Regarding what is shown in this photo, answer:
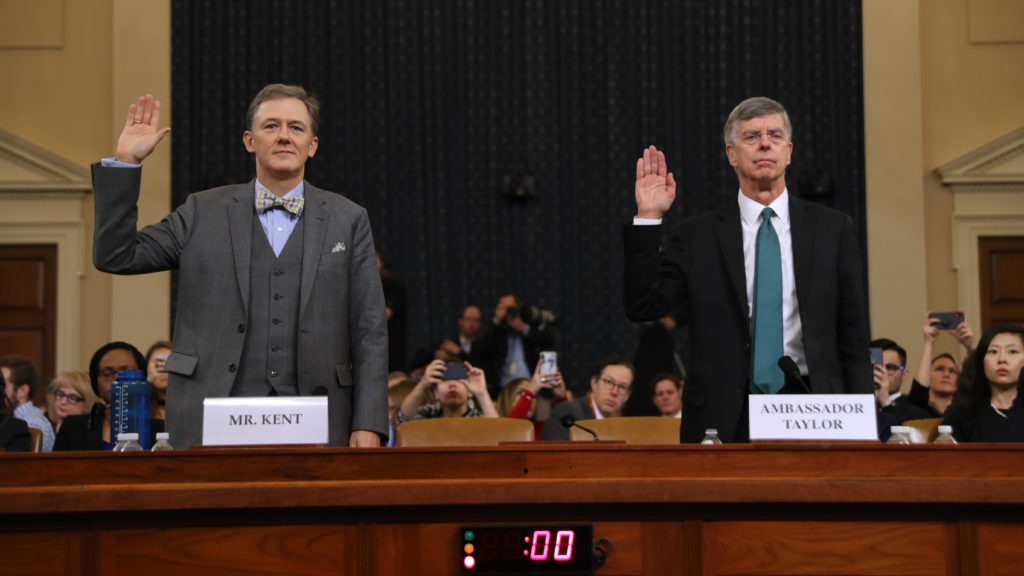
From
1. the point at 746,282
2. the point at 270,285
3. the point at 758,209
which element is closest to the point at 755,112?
the point at 758,209

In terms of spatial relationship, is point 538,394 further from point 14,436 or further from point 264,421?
point 264,421

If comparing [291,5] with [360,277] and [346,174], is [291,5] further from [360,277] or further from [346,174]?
[360,277]

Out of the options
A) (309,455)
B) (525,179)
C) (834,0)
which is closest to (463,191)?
(525,179)

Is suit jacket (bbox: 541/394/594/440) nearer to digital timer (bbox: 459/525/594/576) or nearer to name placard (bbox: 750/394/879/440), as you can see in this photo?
name placard (bbox: 750/394/879/440)

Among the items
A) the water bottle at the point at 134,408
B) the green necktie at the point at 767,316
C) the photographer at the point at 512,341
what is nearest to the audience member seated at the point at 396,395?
the photographer at the point at 512,341

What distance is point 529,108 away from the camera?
31.4ft

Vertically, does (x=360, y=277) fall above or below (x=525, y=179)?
below

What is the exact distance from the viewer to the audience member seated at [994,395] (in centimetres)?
438

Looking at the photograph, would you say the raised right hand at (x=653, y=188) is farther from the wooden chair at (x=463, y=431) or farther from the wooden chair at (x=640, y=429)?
the wooden chair at (x=463, y=431)

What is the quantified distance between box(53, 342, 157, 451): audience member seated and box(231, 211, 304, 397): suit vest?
81 cm

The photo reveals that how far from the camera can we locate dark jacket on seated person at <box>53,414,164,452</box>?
4.50 m

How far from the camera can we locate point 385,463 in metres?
2.28

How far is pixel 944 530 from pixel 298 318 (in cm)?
147

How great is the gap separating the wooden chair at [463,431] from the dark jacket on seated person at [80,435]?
2.74 ft
